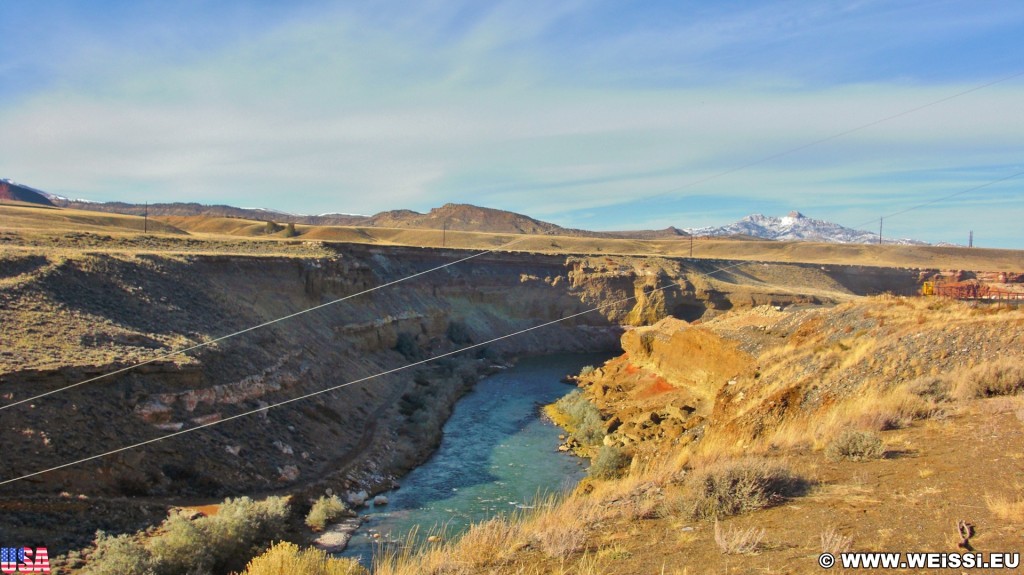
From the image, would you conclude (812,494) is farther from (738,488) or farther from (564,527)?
(564,527)

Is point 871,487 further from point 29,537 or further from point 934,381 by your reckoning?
point 29,537

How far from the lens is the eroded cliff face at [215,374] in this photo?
13648 millimetres

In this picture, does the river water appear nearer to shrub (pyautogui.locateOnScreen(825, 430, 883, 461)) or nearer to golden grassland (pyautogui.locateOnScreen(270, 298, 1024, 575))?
golden grassland (pyautogui.locateOnScreen(270, 298, 1024, 575))

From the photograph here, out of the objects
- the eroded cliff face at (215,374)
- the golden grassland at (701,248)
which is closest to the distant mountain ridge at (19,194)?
the golden grassland at (701,248)

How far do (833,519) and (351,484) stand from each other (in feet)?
44.5

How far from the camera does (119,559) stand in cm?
1024

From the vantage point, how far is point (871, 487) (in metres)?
7.77

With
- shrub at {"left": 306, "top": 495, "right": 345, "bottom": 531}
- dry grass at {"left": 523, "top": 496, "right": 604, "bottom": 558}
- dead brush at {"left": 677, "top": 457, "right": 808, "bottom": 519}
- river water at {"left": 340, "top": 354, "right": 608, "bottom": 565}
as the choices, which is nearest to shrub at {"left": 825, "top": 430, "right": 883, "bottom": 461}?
dead brush at {"left": 677, "top": 457, "right": 808, "bottom": 519}

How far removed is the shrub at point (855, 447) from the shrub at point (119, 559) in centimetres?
1116

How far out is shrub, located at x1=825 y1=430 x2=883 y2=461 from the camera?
909 cm

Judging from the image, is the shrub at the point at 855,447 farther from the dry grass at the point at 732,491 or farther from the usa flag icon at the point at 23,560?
the usa flag icon at the point at 23,560

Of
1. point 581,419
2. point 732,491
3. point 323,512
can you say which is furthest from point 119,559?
point 581,419

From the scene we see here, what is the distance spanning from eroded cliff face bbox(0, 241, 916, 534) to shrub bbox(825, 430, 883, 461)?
12619 mm

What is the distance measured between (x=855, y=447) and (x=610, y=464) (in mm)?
8657
